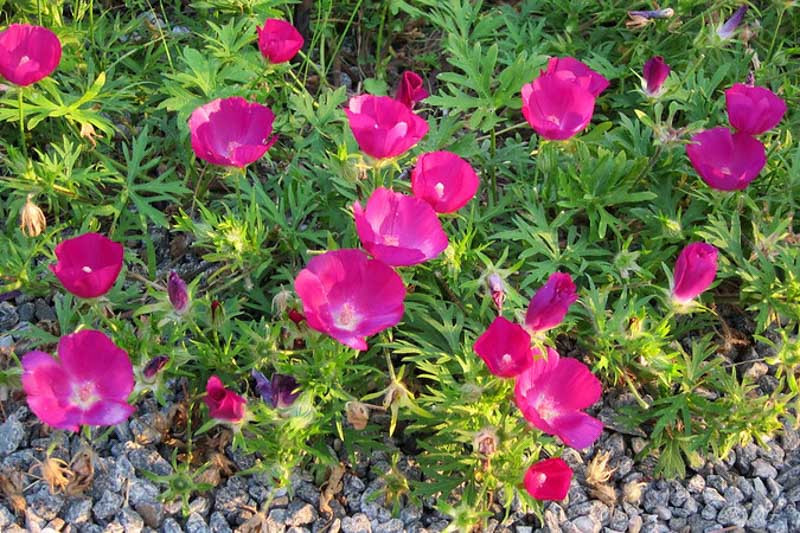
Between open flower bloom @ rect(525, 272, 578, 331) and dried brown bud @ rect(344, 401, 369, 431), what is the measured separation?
0.39 m

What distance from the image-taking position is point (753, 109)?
99.1 inches

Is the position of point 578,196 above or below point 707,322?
above

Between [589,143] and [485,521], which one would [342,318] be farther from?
[589,143]

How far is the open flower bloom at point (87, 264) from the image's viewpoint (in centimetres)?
211

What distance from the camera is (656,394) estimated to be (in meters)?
2.63

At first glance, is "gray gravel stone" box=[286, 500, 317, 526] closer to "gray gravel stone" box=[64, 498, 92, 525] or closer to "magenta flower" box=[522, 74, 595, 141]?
"gray gravel stone" box=[64, 498, 92, 525]

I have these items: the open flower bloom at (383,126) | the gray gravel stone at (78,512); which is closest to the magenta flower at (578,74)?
the open flower bloom at (383,126)

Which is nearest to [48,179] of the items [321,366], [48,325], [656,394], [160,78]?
[48,325]

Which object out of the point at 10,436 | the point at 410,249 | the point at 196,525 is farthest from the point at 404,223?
the point at 10,436

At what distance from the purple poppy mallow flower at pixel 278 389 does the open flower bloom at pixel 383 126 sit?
0.53m

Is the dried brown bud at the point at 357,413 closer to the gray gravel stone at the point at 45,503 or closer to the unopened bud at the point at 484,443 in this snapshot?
the unopened bud at the point at 484,443

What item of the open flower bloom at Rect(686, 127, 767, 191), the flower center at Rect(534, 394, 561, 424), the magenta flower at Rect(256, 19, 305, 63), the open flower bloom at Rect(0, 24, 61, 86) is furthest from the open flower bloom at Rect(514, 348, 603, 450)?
the open flower bloom at Rect(0, 24, 61, 86)

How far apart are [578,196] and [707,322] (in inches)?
19.6

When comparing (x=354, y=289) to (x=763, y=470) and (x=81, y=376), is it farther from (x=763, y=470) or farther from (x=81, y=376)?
(x=763, y=470)
